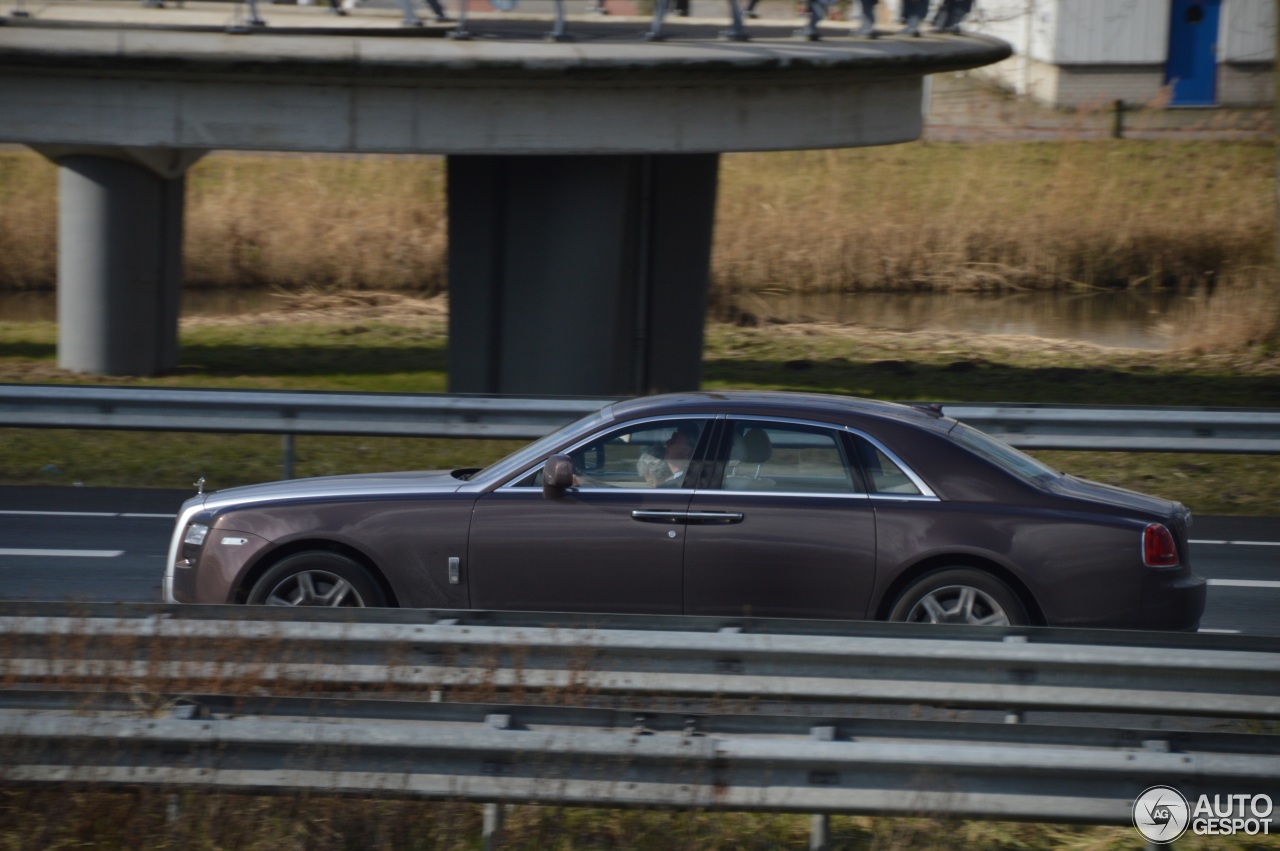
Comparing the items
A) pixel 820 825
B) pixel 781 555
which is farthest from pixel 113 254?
pixel 820 825

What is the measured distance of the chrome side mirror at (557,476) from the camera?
6.71 metres

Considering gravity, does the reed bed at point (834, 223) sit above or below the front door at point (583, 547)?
above

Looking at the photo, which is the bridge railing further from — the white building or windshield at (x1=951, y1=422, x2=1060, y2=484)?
the white building

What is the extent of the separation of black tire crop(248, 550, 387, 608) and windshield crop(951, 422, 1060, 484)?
2.88 m

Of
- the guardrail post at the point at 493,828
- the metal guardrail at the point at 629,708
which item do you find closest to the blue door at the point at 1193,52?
the metal guardrail at the point at 629,708

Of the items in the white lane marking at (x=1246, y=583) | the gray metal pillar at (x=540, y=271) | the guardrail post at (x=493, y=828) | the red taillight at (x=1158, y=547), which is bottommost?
the guardrail post at (x=493, y=828)

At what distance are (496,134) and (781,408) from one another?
24.2 ft

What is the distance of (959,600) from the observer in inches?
263

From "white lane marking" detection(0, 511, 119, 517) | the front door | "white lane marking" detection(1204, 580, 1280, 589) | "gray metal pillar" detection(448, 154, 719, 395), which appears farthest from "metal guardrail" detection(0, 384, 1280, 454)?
the front door

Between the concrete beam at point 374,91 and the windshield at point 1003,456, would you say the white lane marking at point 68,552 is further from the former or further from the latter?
the windshield at point 1003,456

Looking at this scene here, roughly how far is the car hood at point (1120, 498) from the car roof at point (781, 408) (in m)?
0.63

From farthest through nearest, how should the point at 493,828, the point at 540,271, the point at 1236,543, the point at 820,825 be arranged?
the point at 540,271 → the point at 1236,543 → the point at 820,825 → the point at 493,828

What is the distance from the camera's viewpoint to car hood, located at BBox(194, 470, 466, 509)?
6.99 metres

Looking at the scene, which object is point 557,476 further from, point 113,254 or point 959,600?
point 113,254
